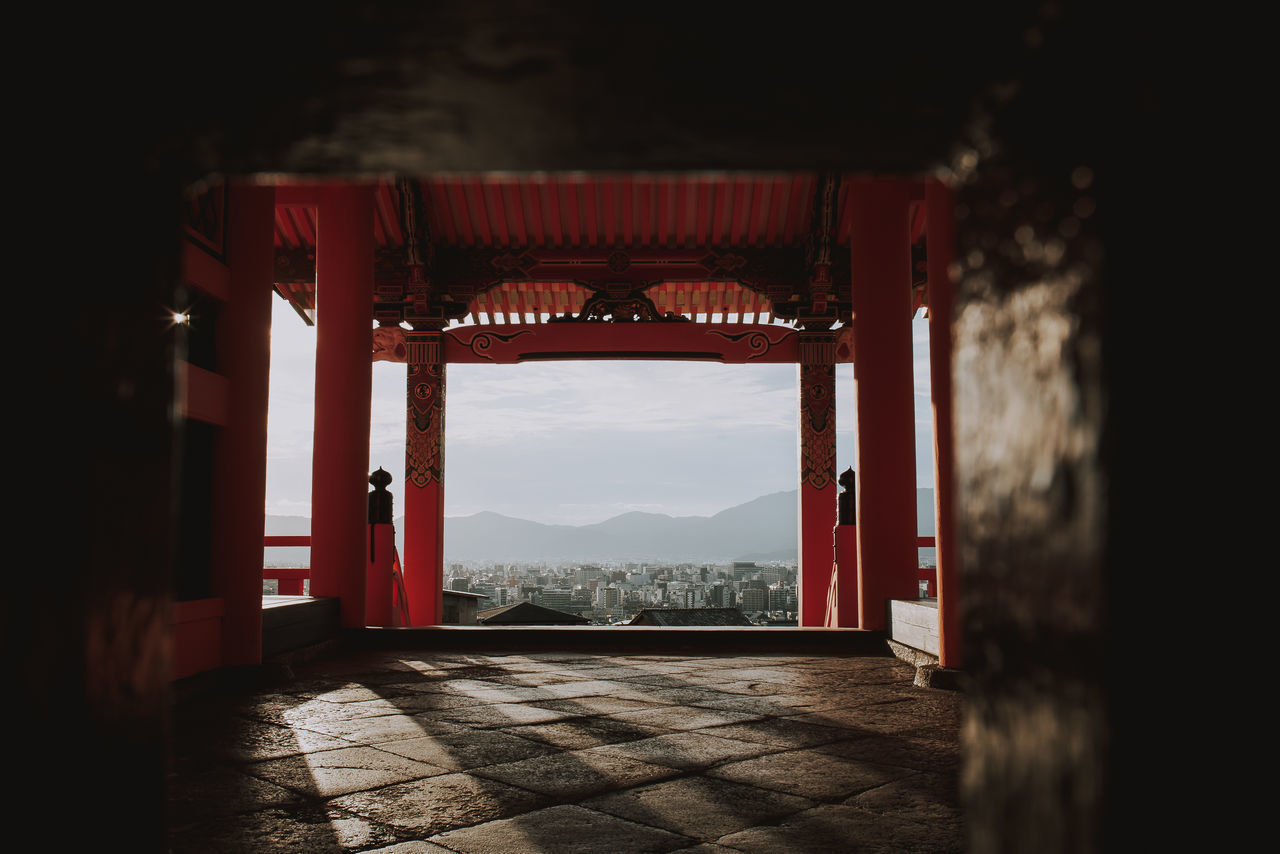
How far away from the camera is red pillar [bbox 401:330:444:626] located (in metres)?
7.92

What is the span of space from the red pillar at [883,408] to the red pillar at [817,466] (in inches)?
97.3

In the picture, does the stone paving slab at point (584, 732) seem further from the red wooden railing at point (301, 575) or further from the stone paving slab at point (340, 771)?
the red wooden railing at point (301, 575)

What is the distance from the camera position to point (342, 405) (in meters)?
5.55

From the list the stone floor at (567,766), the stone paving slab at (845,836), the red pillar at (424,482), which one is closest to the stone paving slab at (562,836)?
the stone floor at (567,766)

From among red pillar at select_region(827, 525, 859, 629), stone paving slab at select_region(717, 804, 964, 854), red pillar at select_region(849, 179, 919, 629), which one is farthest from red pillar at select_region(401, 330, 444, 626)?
stone paving slab at select_region(717, 804, 964, 854)

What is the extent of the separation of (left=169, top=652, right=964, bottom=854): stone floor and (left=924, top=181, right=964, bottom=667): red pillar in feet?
1.08

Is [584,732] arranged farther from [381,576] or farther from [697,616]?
[697,616]

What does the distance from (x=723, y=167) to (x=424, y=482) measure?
25.7ft

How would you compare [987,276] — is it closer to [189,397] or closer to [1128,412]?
[1128,412]

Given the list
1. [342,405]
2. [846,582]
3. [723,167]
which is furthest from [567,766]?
[846,582]

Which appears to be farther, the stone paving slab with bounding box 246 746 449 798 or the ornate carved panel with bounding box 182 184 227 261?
the ornate carved panel with bounding box 182 184 227 261

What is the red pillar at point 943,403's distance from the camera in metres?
4.00

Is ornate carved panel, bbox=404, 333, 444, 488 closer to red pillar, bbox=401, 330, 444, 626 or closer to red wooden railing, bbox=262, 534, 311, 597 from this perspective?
red pillar, bbox=401, 330, 444, 626

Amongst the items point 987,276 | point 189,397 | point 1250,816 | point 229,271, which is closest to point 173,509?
point 987,276
